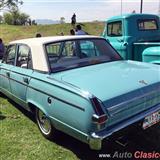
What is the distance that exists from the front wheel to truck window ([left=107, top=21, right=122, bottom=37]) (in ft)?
12.7

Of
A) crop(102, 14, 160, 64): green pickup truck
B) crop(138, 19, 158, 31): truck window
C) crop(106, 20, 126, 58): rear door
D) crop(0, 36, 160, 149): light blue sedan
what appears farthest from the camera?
crop(138, 19, 158, 31): truck window

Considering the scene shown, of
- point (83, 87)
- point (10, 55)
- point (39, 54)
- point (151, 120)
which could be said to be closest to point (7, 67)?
point (10, 55)

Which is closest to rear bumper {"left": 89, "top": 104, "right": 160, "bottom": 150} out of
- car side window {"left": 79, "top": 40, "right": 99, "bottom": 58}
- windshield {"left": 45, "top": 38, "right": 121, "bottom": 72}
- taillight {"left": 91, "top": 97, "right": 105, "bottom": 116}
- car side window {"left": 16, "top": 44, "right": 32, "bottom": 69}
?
taillight {"left": 91, "top": 97, "right": 105, "bottom": 116}

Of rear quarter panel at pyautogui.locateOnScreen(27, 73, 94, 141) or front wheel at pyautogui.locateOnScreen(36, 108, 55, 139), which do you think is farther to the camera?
front wheel at pyautogui.locateOnScreen(36, 108, 55, 139)

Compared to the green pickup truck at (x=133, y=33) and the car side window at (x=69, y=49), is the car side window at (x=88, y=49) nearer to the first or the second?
the car side window at (x=69, y=49)

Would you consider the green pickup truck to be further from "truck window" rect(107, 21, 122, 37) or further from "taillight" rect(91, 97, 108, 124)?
"taillight" rect(91, 97, 108, 124)

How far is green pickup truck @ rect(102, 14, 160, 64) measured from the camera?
707 cm

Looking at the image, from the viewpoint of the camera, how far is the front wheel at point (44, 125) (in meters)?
4.38

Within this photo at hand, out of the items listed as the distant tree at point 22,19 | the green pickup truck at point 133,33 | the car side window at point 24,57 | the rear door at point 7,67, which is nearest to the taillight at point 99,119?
the car side window at point 24,57

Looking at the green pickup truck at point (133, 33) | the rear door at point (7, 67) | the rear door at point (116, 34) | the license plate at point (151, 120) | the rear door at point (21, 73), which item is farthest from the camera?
the rear door at point (116, 34)

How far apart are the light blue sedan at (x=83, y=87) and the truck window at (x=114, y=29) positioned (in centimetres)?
261

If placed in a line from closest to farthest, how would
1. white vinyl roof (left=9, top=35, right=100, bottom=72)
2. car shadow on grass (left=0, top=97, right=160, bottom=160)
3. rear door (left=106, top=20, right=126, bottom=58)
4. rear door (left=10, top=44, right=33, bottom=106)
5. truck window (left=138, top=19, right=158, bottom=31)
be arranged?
car shadow on grass (left=0, top=97, right=160, bottom=160), white vinyl roof (left=9, top=35, right=100, bottom=72), rear door (left=10, top=44, right=33, bottom=106), rear door (left=106, top=20, right=126, bottom=58), truck window (left=138, top=19, right=158, bottom=31)

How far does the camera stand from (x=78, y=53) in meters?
4.81

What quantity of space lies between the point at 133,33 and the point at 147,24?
727 mm
